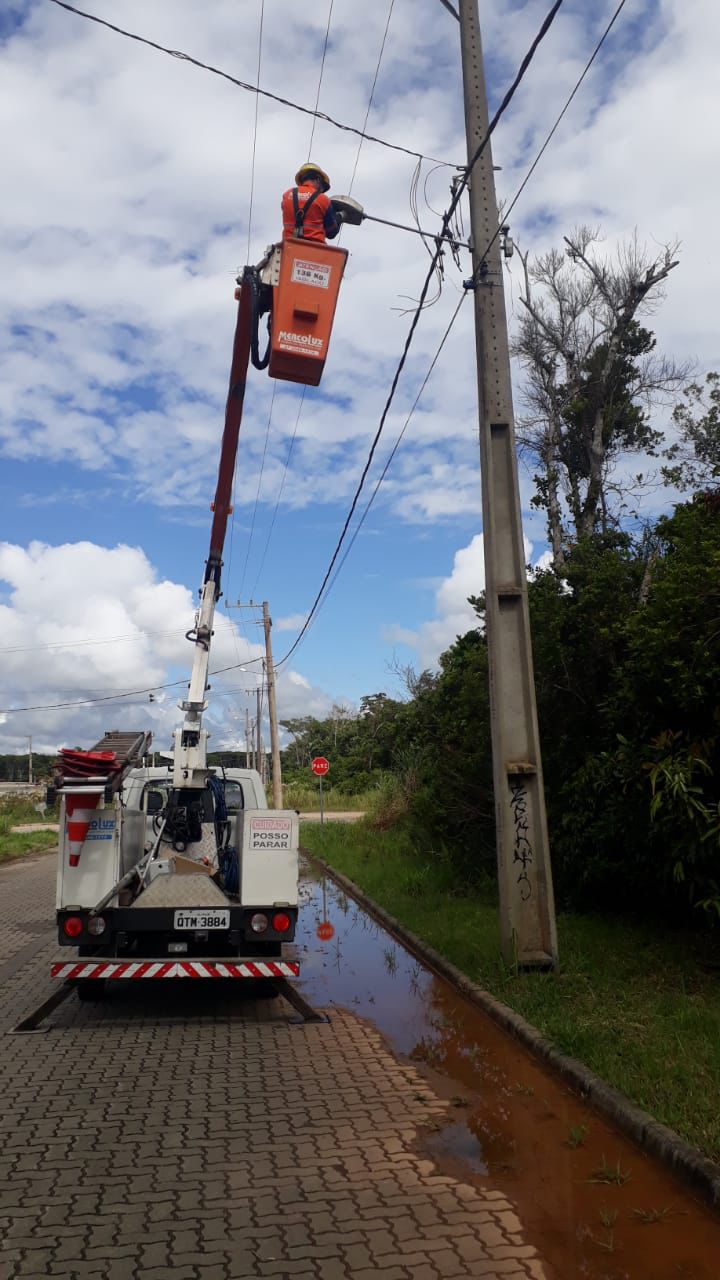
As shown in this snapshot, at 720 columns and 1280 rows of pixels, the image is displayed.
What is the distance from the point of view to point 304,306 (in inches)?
311

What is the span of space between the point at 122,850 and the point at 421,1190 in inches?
178

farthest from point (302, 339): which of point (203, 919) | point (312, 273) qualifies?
point (203, 919)

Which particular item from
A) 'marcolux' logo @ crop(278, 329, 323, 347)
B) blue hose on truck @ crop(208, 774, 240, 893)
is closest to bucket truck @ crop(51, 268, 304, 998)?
'marcolux' logo @ crop(278, 329, 323, 347)

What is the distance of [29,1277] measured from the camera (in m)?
3.64

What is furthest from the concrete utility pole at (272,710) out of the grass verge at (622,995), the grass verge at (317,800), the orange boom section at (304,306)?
the orange boom section at (304,306)

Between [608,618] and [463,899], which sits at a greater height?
[608,618]

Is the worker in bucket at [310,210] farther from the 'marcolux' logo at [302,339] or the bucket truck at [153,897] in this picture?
the 'marcolux' logo at [302,339]

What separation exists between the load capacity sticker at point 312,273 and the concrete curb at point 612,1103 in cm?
591

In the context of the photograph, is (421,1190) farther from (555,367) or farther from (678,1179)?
(555,367)

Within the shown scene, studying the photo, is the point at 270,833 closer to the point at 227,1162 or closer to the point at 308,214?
the point at 227,1162

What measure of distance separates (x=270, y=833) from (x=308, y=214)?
17.3ft

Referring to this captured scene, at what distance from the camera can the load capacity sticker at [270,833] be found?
7.81 metres

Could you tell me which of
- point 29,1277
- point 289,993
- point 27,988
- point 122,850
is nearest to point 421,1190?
point 29,1277

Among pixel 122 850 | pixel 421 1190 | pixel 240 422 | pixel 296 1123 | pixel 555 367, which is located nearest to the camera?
pixel 421 1190
